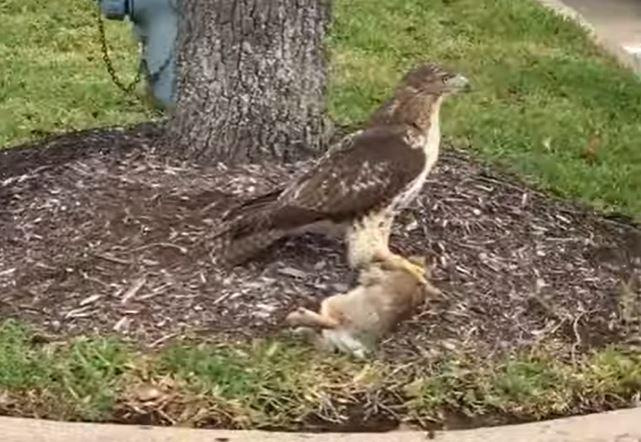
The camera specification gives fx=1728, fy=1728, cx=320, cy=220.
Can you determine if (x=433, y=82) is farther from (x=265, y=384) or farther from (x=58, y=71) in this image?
(x=58, y=71)

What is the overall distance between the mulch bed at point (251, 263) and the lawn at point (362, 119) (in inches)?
6.6

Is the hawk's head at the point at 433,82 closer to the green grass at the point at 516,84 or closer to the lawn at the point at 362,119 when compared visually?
the lawn at the point at 362,119

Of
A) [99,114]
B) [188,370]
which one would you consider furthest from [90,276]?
[99,114]

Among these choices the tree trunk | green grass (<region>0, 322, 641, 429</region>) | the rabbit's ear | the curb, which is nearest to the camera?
green grass (<region>0, 322, 641, 429</region>)

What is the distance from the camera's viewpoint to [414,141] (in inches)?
195

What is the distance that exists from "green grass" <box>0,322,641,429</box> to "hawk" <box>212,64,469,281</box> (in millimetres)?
408

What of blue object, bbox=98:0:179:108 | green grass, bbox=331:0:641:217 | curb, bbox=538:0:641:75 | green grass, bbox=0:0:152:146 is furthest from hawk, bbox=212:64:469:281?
curb, bbox=538:0:641:75

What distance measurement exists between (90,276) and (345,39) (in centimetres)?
531

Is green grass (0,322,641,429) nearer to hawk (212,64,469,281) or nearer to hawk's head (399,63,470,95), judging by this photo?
hawk (212,64,469,281)

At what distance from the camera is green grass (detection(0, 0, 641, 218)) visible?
24.7 ft

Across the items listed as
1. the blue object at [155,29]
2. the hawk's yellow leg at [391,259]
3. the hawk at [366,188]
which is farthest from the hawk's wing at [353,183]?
the blue object at [155,29]

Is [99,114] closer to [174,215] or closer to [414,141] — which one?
[174,215]

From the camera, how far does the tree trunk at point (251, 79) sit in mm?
5652

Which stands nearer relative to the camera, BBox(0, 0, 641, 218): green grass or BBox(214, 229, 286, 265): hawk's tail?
BBox(214, 229, 286, 265): hawk's tail
